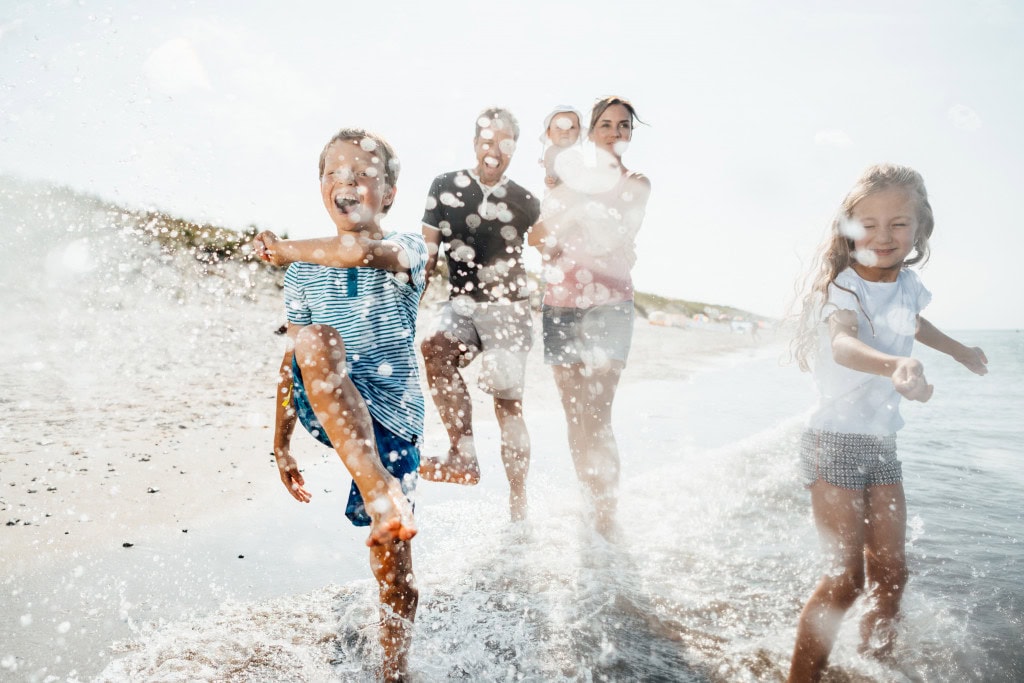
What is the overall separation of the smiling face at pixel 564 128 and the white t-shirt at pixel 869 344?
5.94 feet

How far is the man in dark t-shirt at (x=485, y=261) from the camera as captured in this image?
3.48 m

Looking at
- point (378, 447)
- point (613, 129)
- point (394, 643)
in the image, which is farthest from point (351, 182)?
point (613, 129)

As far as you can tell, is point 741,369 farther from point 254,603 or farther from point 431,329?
point 254,603

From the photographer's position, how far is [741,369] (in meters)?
17.2

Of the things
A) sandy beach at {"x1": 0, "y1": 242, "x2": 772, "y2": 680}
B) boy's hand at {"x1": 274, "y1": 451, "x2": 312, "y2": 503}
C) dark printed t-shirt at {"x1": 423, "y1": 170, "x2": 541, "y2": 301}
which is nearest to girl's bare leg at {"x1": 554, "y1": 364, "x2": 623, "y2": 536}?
dark printed t-shirt at {"x1": 423, "y1": 170, "x2": 541, "y2": 301}

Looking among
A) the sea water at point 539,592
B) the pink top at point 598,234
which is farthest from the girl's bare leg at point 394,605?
the pink top at point 598,234

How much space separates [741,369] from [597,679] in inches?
640

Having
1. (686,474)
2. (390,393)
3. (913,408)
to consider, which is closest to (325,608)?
(390,393)

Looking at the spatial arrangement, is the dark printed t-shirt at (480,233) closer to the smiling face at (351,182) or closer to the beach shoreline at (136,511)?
the smiling face at (351,182)

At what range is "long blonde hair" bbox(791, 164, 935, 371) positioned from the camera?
2.25 m

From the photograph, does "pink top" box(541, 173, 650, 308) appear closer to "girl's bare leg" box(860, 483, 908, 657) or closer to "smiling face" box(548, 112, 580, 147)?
"smiling face" box(548, 112, 580, 147)

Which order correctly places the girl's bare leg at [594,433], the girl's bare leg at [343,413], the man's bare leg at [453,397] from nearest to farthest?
the girl's bare leg at [343,413] → the man's bare leg at [453,397] → the girl's bare leg at [594,433]

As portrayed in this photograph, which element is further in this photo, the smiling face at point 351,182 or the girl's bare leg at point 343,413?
the smiling face at point 351,182

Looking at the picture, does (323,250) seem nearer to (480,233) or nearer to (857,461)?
→ (480,233)
